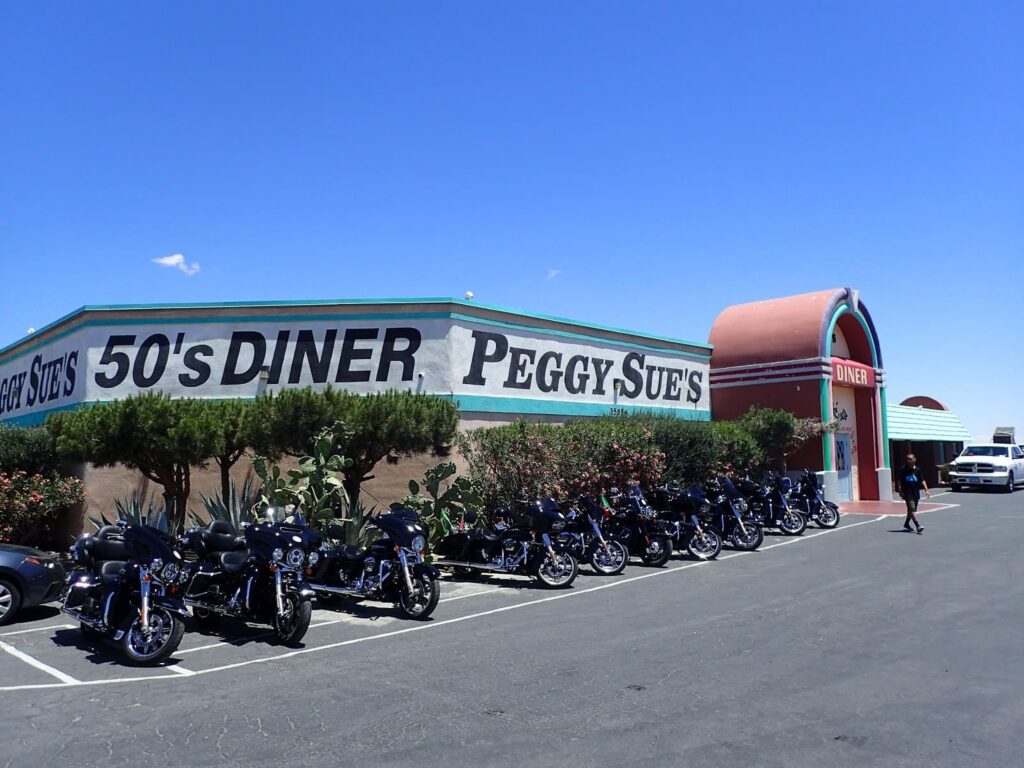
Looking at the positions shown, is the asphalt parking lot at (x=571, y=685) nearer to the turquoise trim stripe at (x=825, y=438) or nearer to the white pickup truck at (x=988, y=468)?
the turquoise trim stripe at (x=825, y=438)

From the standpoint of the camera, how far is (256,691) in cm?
676

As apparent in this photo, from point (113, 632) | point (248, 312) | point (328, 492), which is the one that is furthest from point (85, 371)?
point (113, 632)

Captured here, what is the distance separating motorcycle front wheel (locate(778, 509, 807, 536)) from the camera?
712 inches

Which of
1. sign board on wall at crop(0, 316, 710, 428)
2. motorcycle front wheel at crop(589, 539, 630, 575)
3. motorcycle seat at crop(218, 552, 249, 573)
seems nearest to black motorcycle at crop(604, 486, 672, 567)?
motorcycle front wheel at crop(589, 539, 630, 575)

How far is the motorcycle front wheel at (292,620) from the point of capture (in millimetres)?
8320

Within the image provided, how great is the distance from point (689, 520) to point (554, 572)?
417 centimetres

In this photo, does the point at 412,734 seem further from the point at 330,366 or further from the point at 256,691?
the point at 330,366

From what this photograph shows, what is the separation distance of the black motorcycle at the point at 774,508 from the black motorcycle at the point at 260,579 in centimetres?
1125

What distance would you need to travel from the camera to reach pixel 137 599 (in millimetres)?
8133

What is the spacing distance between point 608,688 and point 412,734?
177cm

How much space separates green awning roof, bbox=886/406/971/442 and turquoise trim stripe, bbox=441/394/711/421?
14547mm

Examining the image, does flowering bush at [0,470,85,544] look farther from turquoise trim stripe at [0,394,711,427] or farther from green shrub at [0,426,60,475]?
turquoise trim stripe at [0,394,711,427]

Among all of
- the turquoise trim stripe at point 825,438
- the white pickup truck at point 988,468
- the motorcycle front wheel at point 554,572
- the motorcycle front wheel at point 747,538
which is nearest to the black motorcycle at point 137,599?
the motorcycle front wheel at point 554,572

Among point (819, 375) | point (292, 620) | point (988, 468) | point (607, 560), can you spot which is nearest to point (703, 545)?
point (607, 560)
